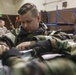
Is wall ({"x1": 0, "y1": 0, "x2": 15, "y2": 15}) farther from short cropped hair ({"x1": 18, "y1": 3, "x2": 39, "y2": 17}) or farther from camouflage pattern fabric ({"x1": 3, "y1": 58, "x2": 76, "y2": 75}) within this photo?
camouflage pattern fabric ({"x1": 3, "y1": 58, "x2": 76, "y2": 75})

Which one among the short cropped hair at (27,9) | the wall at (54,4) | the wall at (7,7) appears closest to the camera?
the short cropped hair at (27,9)

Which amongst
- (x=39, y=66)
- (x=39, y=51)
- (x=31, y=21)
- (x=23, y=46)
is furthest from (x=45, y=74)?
(x=31, y=21)

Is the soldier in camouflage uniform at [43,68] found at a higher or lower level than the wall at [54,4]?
lower

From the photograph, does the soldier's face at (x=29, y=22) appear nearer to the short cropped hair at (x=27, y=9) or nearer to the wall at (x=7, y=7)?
the short cropped hair at (x=27, y=9)

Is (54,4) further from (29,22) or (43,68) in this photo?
(43,68)

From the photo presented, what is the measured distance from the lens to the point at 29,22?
51.8 inches

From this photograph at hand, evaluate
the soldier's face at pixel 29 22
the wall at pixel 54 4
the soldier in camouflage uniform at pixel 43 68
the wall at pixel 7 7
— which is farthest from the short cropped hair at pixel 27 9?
the wall at pixel 7 7

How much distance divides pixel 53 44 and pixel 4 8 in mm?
6249

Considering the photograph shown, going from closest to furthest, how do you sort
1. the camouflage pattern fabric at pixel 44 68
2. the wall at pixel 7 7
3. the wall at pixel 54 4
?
the camouflage pattern fabric at pixel 44 68 → the wall at pixel 54 4 → the wall at pixel 7 7

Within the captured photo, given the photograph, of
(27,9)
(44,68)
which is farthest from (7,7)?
(44,68)

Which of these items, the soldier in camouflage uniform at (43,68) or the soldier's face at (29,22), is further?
the soldier's face at (29,22)

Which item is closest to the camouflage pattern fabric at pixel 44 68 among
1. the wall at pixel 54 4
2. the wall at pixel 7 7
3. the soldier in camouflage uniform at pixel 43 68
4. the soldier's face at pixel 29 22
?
the soldier in camouflage uniform at pixel 43 68

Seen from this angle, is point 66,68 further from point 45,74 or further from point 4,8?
point 4,8

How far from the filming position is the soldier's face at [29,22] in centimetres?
127
